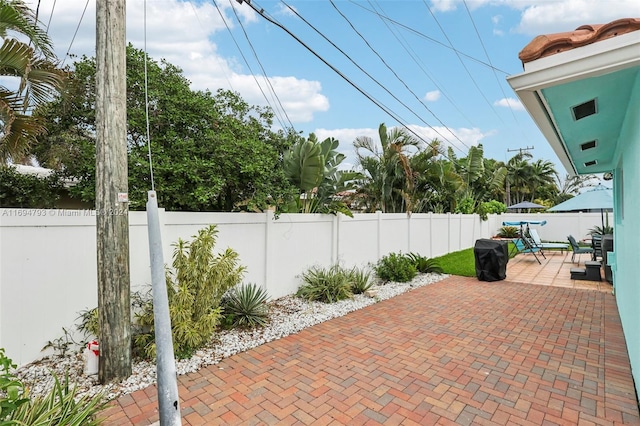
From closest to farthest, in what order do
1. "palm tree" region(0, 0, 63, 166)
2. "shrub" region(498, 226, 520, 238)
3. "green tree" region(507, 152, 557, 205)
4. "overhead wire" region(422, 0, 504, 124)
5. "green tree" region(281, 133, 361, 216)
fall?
"palm tree" region(0, 0, 63, 166), "green tree" region(281, 133, 361, 216), "overhead wire" region(422, 0, 504, 124), "shrub" region(498, 226, 520, 238), "green tree" region(507, 152, 557, 205)

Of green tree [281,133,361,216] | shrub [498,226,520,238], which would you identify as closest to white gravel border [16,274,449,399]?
green tree [281,133,361,216]

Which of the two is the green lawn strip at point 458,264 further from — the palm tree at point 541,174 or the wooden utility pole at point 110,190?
the palm tree at point 541,174

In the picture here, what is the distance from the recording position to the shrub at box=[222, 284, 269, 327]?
17.3ft

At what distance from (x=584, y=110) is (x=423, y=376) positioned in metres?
3.47

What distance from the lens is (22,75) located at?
4180mm

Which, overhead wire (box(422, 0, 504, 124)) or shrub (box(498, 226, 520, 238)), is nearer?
overhead wire (box(422, 0, 504, 124))

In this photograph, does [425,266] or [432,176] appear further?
[432,176]

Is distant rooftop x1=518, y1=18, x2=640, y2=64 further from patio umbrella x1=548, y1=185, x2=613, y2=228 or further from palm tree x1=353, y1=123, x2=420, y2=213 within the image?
patio umbrella x1=548, y1=185, x2=613, y2=228

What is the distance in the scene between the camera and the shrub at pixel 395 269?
881 centimetres

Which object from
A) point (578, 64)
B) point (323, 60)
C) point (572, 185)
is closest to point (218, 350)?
A: point (578, 64)

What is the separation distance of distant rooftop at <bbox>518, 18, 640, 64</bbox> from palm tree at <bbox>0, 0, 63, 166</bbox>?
18.1 ft

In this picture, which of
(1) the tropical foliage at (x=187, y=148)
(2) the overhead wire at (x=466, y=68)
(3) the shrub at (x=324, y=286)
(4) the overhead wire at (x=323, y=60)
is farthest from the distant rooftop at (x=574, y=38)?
(2) the overhead wire at (x=466, y=68)

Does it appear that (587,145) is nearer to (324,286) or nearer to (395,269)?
(395,269)

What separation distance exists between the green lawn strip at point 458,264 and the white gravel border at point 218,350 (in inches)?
126
